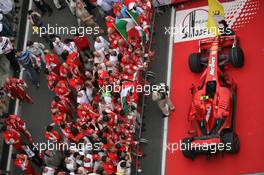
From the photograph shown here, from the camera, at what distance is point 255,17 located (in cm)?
1748

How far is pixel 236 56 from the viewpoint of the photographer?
53.8 feet

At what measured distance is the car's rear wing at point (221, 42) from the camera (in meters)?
16.8

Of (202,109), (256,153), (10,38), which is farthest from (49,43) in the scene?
(256,153)

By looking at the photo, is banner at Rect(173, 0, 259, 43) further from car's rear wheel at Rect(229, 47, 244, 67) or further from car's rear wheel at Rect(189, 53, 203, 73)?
car's rear wheel at Rect(229, 47, 244, 67)

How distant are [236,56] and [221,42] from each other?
0.75 metres

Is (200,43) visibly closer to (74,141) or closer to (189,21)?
(189,21)

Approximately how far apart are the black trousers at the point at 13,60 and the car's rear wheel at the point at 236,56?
5.55 m

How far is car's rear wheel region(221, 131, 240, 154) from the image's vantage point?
15320mm

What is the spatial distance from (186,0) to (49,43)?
3740mm

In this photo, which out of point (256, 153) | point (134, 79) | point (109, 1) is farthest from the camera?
point (109, 1)

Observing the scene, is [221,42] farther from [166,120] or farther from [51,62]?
[51,62]

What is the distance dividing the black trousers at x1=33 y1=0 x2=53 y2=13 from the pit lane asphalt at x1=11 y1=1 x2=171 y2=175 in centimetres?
28

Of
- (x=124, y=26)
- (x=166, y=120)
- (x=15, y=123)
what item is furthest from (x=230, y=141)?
(x=15, y=123)

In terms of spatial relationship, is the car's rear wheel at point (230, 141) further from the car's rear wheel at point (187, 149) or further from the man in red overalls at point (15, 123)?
the man in red overalls at point (15, 123)
